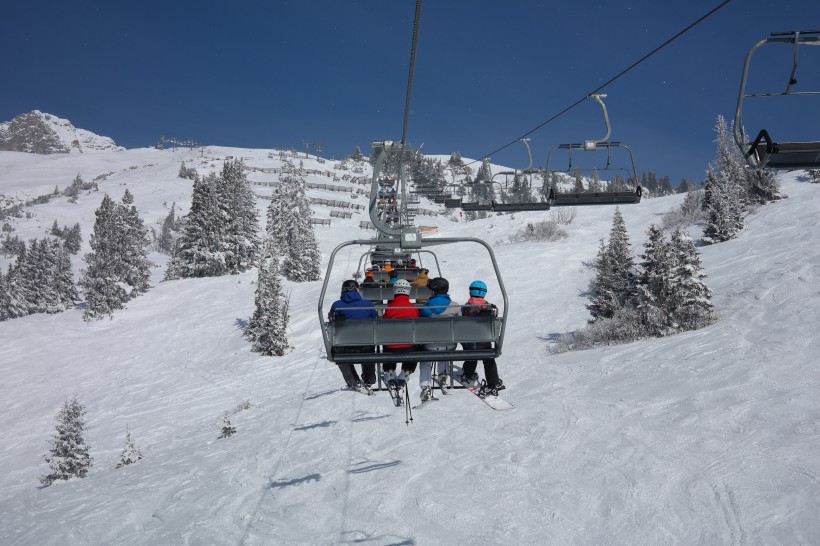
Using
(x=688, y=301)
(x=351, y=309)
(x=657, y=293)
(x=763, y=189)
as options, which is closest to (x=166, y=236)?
(x=763, y=189)

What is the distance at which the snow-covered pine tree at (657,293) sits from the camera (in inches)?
961

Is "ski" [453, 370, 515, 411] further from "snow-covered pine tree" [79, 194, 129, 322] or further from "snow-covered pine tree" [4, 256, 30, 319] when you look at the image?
"snow-covered pine tree" [4, 256, 30, 319]

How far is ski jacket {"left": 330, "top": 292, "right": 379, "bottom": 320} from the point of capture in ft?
28.5

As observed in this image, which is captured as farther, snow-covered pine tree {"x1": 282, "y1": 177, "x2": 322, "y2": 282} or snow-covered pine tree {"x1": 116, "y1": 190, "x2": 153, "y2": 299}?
snow-covered pine tree {"x1": 282, "y1": 177, "x2": 322, "y2": 282}

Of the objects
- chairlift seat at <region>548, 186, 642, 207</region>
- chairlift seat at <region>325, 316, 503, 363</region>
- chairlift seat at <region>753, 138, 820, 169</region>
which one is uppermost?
chairlift seat at <region>753, 138, 820, 169</region>

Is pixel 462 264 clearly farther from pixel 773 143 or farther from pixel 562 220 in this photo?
pixel 773 143

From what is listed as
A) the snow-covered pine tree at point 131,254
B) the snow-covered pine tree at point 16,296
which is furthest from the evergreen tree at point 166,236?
the snow-covered pine tree at point 131,254

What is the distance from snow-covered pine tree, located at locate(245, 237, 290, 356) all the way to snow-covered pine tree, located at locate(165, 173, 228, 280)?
22.6 m

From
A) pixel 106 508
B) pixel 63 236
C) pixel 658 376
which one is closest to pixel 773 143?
pixel 658 376

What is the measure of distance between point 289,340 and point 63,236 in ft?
298

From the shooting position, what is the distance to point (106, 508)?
16453 millimetres

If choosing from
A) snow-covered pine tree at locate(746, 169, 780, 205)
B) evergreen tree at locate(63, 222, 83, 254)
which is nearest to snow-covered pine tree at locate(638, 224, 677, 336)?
snow-covered pine tree at locate(746, 169, 780, 205)

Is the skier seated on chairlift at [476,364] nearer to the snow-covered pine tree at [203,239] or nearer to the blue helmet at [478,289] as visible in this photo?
the blue helmet at [478,289]

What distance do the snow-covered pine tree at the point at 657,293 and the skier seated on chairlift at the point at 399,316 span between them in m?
18.3
